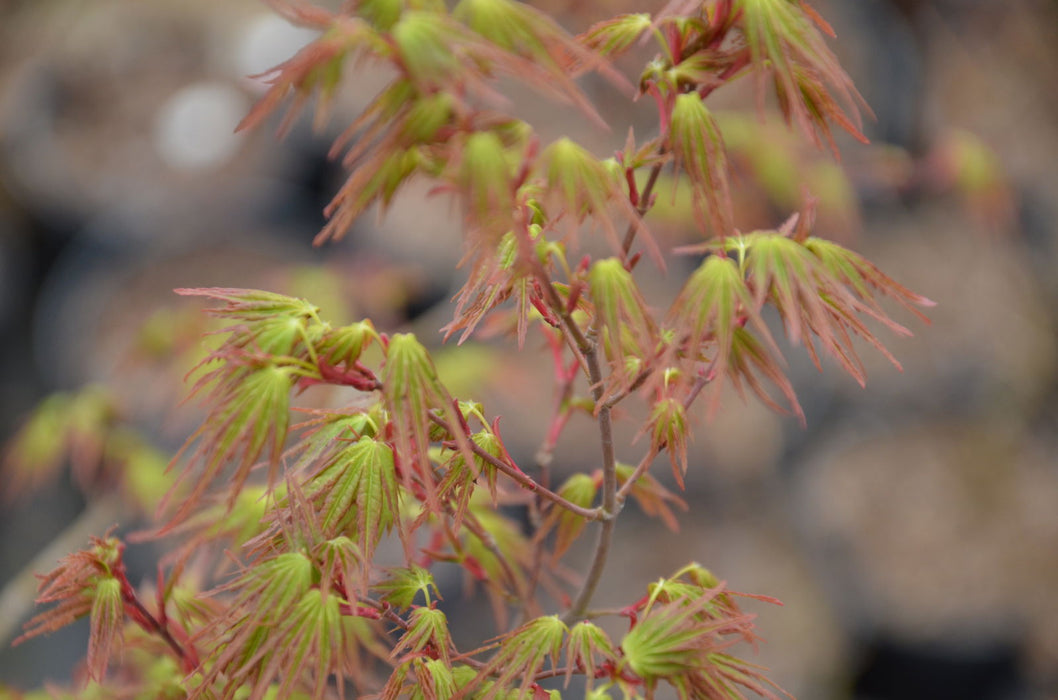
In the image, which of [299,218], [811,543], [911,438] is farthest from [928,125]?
[299,218]

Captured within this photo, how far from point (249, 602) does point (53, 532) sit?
1553 millimetres

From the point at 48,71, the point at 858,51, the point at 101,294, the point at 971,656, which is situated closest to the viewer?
the point at 971,656

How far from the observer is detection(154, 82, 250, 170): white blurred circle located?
1923 millimetres

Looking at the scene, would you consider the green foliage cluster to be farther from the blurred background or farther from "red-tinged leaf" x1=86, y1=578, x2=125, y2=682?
the blurred background

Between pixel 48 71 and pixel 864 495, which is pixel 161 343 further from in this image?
pixel 864 495

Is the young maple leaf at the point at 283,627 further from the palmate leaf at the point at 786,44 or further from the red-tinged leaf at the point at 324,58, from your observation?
the palmate leaf at the point at 786,44

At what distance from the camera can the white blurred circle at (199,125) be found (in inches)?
75.7

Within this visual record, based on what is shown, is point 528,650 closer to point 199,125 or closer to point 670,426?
point 670,426

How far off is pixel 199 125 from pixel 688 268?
1.26 meters

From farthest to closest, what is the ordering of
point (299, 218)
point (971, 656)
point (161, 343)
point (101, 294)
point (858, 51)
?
1. point (858, 51)
2. point (299, 218)
3. point (101, 294)
4. point (971, 656)
5. point (161, 343)

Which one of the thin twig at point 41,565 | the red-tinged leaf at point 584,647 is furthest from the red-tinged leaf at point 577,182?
the thin twig at point 41,565

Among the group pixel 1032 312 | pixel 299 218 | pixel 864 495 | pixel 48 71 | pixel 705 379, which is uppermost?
pixel 705 379

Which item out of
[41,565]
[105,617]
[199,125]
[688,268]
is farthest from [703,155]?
[199,125]

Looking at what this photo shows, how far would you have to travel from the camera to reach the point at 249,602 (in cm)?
41
